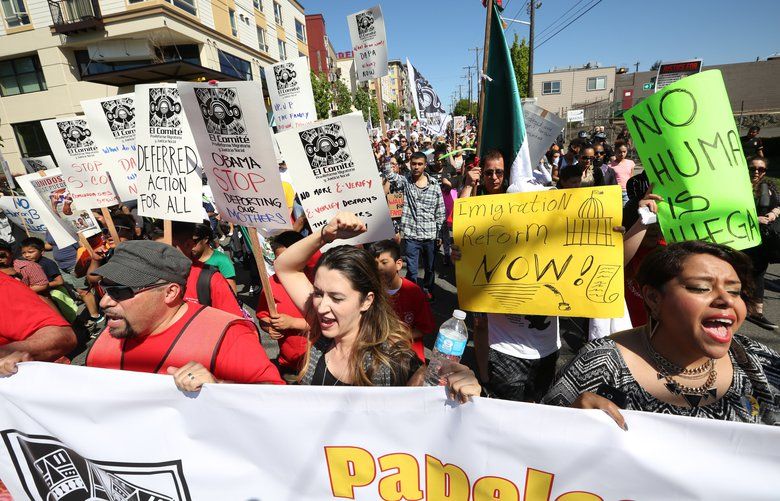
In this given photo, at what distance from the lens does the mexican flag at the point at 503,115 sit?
2.93 metres

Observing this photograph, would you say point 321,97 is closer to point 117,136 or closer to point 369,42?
point 369,42

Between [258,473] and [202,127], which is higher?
[202,127]

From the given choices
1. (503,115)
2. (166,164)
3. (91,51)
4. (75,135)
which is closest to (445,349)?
(503,115)

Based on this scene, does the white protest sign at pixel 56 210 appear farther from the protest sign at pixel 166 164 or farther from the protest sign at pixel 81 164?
the protest sign at pixel 166 164

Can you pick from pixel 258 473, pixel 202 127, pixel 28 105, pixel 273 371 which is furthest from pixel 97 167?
pixel 28 105

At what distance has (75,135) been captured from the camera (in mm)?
4203

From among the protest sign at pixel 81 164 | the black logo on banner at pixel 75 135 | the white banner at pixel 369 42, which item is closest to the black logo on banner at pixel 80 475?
the protest sign at pixel 81 164

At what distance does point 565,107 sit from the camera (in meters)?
51.2

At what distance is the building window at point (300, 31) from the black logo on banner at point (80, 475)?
37.9 metres

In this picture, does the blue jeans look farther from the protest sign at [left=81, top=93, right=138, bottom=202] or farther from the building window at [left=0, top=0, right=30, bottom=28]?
the building window at [left=0, top=0, right=30, bottom=28]

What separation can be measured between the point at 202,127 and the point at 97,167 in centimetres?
267

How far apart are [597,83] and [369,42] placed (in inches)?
2110

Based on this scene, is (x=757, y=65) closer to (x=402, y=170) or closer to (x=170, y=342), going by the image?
(x=402, y=170)

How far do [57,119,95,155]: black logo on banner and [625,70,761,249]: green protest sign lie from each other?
511 cm
